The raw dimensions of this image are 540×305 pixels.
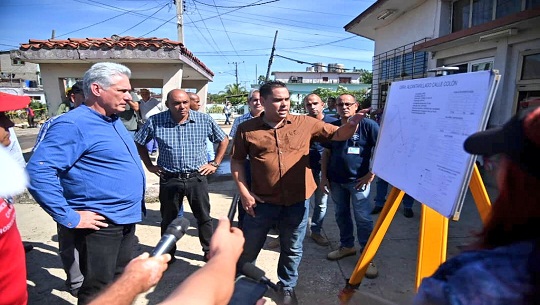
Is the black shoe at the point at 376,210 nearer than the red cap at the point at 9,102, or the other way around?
the red cap at the point at 9,102

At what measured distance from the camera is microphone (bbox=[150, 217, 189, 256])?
1079mm

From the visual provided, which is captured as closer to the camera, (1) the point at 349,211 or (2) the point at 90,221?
(2) the point at 90,221

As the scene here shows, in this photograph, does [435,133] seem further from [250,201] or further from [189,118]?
[189,118]

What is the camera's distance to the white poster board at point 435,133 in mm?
1486

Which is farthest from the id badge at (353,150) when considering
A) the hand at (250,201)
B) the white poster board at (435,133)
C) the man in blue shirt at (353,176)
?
the hand at (250,201)

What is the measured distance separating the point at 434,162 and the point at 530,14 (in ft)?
13.6

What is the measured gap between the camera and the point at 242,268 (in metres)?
1.31

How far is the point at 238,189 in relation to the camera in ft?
8.44

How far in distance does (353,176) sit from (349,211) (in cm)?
45

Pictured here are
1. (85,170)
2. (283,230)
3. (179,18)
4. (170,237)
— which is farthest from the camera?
(179,18)

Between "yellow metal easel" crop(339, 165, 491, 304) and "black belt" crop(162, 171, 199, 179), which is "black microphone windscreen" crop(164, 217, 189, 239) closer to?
"yellow metal easel" crop(339, 165, 491, 304)

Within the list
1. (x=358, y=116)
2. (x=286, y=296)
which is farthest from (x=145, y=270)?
(x=286, y=296)

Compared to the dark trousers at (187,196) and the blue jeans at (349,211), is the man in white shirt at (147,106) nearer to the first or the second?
the dark trousers at (187,196)

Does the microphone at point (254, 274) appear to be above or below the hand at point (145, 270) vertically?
below
